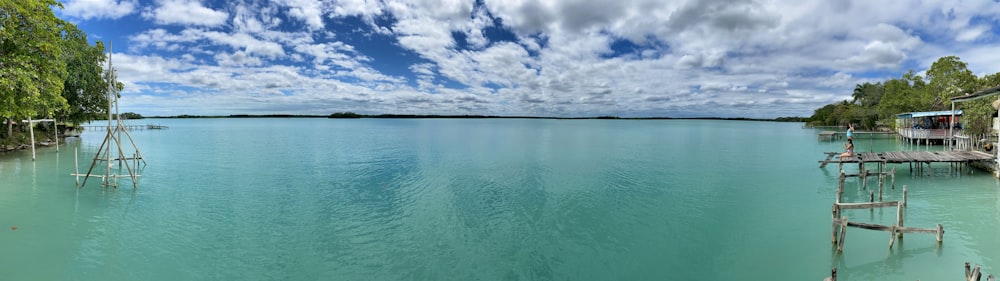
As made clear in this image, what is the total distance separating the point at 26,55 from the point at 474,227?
53.4 ft

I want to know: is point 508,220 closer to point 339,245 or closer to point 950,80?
point 339,245

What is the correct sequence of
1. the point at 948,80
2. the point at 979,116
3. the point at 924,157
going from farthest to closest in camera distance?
the point at 948,80, the point at 979,116, the point at 924,157

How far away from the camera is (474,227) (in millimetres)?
14438

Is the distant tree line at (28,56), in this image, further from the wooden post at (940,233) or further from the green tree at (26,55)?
the wooden post at (940,233)

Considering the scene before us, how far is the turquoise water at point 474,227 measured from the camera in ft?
35.7

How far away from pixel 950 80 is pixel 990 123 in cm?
2050

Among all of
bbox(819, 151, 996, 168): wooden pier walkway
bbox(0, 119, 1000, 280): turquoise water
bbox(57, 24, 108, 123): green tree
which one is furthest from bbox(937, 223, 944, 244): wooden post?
bbox(57, 24, 108, 123): green tree

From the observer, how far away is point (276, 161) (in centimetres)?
3216

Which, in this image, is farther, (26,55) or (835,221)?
(26,55)

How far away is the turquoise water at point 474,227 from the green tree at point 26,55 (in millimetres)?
4050

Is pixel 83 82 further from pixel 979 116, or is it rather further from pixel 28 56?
pixel 979 116

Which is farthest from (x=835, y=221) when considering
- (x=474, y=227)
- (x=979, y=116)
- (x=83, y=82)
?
(x=83, y=82)

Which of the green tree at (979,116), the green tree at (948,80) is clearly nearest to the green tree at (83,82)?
the green tree at (979,116)

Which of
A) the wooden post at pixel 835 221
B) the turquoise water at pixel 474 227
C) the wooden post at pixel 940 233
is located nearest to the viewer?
the turquoise water at pixel 474 227
